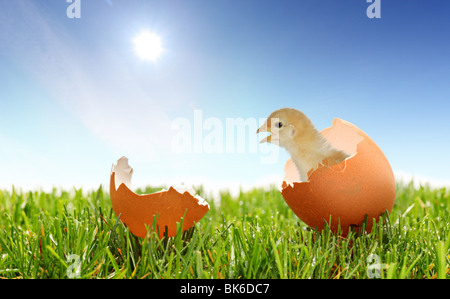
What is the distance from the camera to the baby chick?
200 cm

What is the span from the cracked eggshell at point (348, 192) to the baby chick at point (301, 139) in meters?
0.12

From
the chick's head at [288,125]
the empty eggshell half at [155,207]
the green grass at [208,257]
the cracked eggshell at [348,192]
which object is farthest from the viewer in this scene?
the chick's head at [288,125]

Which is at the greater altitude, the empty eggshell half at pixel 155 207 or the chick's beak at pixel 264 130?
the chick's beak at pixel 264 130

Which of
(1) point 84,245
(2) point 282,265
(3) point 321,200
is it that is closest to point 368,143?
(3) point 321,200

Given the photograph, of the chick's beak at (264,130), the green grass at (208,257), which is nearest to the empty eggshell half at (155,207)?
the green grass at (208,257)

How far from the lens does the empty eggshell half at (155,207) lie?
1689 millimetres

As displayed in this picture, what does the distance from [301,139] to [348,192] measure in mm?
391

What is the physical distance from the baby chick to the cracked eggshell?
0.12m

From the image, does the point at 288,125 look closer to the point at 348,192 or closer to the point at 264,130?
the point at 264,130

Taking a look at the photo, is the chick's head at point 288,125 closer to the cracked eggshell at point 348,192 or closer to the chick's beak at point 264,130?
the chick's beak at point 264,130
